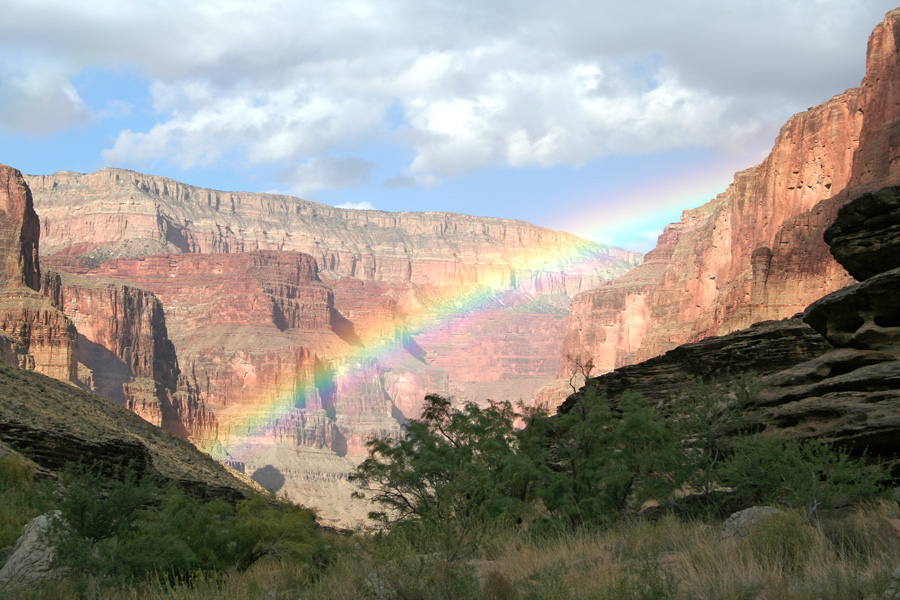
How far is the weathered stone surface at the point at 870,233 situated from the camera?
64.0ft

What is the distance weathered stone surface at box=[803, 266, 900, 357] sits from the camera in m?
18.0

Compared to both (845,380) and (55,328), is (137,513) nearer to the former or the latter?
(845,380)

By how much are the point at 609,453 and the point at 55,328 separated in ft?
256

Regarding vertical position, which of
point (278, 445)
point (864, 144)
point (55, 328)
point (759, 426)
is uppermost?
point (864, 144)

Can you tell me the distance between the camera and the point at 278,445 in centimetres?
17138

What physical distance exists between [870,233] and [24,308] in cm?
8171

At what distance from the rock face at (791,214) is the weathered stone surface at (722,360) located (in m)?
18.3

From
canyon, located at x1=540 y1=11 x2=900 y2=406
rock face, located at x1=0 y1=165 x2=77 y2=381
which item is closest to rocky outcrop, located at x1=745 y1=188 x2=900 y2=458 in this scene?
canyon, located at x1=540 y1=11 x2=900 y2=406

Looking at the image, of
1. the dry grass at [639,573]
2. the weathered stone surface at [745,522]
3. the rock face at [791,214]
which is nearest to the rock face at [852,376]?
the dry grass at [639,573]

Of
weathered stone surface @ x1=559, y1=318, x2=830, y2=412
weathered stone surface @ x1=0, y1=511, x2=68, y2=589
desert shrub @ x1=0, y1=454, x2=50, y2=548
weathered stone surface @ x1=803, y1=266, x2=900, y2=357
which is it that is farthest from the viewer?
weathered stone surface @ x1=559, y1=318, x2=830, y2=412

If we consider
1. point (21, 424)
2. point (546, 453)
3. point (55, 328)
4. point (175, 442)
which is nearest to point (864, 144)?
point (546, 453)

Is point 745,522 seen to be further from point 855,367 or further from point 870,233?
point 870,233

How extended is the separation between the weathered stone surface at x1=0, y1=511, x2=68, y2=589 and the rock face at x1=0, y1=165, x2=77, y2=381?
74.3 m

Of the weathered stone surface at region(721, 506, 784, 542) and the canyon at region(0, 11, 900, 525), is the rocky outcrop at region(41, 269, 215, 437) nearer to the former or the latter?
the canyon at region(0, 11, 900, 525)
